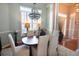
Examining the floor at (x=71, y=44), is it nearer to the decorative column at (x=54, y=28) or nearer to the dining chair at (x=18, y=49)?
the decorative column at (x=54, y=28)

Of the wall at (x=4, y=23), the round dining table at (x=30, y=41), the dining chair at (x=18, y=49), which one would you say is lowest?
the dining chair at (x=18, y=49)

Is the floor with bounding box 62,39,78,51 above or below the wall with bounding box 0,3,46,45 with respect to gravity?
below

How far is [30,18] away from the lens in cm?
133


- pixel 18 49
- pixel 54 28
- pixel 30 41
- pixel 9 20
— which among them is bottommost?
pixel 18 49

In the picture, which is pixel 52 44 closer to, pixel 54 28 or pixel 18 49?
pixel 54 28

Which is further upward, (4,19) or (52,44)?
(4,19)

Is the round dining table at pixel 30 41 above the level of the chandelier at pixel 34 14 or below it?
below

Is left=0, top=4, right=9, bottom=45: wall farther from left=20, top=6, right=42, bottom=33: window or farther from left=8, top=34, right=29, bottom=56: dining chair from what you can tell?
left=20, top=6, right=42, bottom=33: window

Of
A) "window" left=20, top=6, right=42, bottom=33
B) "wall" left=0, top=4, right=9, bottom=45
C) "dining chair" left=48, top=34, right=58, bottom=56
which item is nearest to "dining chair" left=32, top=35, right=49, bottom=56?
"dining chair" left=48, top=34, right=58, bottom=56

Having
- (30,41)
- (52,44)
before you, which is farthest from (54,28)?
(30,41)

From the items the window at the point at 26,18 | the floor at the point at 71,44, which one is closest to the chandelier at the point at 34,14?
the window at the point at 26,18

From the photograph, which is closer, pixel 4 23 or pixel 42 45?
pixel 4 23

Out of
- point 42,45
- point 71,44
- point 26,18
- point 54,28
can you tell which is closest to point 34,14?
point 26,18

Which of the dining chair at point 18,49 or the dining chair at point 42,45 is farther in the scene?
the dining chair at point 42,45
